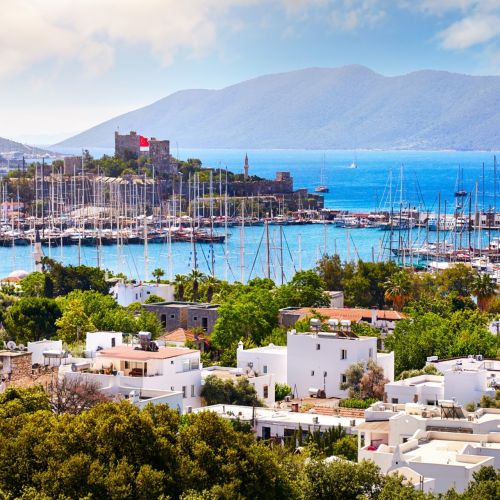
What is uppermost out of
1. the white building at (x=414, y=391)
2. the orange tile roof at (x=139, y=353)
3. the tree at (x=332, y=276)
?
the tree at (x=332, y=276)

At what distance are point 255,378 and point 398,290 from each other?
18679 mm

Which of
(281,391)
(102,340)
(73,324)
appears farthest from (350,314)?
(281,391)

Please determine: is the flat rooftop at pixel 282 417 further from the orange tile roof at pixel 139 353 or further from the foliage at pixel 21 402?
the foliage at pixel 21 402

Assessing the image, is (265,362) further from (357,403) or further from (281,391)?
(357,403)

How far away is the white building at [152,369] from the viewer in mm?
33500

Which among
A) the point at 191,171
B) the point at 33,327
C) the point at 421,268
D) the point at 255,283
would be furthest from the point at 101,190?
the point at 33,327

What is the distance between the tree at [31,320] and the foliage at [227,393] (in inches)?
452

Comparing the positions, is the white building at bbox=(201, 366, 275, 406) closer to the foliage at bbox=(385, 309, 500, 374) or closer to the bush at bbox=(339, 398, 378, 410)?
the bush at bbox=(339, 398, 378, 410)

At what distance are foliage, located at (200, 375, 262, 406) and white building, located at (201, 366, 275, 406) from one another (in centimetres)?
30

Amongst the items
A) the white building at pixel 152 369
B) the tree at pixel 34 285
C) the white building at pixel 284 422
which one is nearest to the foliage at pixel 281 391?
the white building at pixel 152 369

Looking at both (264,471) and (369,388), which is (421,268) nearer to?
(369,388)

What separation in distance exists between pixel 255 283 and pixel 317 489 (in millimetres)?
31797

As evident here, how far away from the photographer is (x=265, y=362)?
3812cm

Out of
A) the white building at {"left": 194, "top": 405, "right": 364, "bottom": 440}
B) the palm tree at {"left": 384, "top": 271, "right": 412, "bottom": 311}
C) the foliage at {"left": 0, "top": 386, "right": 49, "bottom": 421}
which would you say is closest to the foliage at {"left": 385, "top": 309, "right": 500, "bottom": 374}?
the white building at {"left": 194, "top": 405, "right": 364, "bottom": 440}
